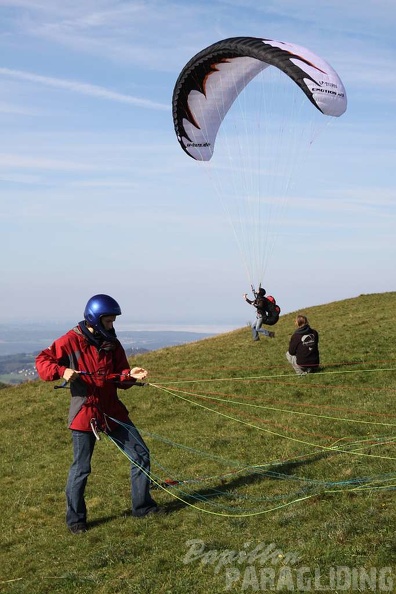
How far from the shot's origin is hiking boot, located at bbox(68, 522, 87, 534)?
10.2 m

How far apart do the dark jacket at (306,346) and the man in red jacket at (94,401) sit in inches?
482

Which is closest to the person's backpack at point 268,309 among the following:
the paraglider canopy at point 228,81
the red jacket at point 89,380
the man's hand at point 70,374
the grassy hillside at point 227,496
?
the grassy hillside at point 227,496

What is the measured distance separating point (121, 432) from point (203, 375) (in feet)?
50.4

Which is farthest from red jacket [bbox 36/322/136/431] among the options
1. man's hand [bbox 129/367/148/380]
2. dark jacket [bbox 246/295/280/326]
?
dark jacket [bbox 246/295/280/326]

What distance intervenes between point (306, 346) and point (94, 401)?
12.6m

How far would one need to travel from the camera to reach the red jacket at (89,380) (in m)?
9.98

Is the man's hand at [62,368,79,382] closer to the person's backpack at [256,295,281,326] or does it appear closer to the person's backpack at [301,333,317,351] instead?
the person's backpack at [301,333,317,351]

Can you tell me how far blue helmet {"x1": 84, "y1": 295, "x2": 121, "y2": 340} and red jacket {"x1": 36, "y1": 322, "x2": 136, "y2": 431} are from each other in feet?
0.79

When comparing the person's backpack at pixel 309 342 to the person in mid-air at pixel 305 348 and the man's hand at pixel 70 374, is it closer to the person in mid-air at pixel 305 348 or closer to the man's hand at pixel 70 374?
the person in mid-air at pixel 305 348

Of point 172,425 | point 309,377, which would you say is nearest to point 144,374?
point 172,425

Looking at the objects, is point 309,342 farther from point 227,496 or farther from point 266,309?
point 227,496

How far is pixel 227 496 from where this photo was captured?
10797mm

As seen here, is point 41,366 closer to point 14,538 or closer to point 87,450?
point 87,450

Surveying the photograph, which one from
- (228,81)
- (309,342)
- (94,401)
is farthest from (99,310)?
(228,81)
